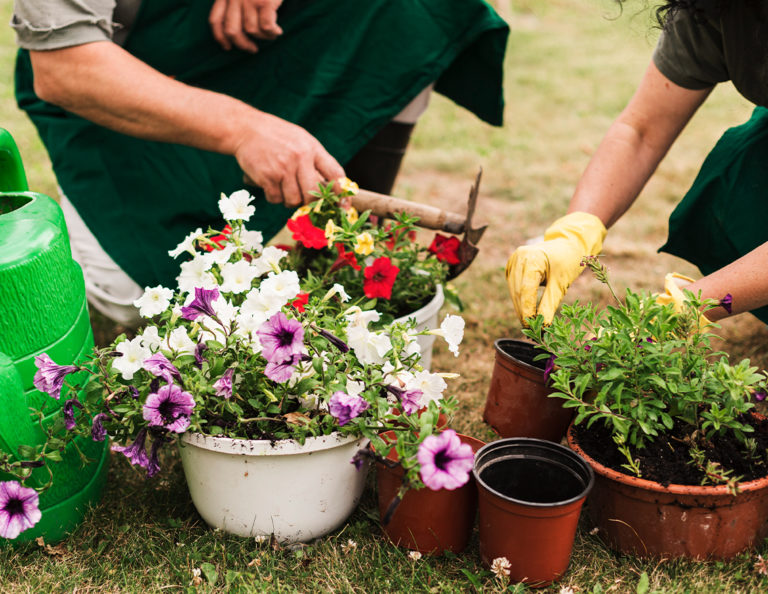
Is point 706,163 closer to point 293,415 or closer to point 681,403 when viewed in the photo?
point 681,403

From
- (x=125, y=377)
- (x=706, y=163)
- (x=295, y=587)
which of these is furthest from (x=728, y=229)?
(x=125, y=377)

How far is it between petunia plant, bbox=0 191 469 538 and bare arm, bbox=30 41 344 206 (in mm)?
427

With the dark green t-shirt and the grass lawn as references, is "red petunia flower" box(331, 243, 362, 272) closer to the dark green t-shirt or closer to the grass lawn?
the grass lawn

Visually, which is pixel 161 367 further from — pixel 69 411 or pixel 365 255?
pixel 365 255

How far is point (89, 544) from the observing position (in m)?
1.53

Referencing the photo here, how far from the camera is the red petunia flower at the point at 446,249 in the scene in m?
2.02

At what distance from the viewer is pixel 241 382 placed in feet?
4.81

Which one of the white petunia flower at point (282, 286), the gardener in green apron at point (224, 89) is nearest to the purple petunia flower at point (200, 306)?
the white petunia flower at point (282, 286)

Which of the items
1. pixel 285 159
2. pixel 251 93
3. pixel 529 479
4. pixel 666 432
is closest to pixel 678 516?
pixel 666 432

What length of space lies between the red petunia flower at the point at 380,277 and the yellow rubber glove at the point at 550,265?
282 millimetres

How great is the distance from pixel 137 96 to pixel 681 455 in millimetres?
1490

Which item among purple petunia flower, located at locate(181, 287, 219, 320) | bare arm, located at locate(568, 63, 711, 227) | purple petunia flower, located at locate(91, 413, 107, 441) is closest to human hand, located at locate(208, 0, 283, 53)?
bare arm, located at locate(568, 63, 711, 227)

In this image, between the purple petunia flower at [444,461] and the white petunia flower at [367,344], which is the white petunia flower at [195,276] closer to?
the white petunia flower at [367,344]

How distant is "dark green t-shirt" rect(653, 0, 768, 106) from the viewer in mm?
1730
